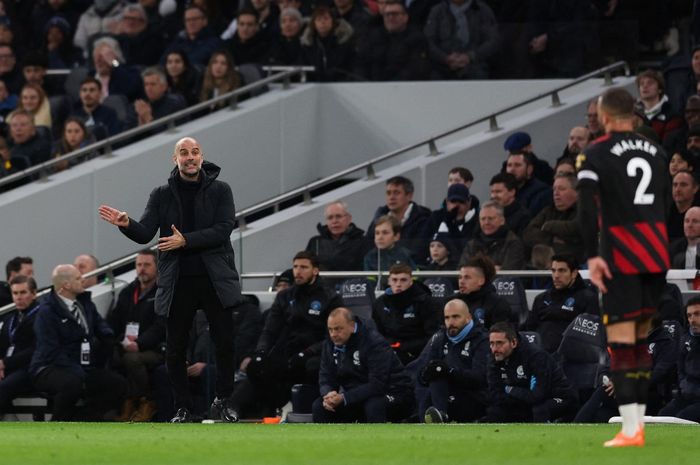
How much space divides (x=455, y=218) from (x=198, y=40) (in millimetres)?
6098

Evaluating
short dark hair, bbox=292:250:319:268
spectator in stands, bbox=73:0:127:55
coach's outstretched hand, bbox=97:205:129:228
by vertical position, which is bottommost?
short dark hair, bbox=292:250:319:268

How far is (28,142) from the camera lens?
67.5 ft

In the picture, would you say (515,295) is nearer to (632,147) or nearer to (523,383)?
(523,383)

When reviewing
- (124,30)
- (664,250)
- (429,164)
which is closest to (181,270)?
(664,250)

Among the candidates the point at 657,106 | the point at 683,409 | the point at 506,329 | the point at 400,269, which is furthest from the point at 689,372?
the point at 657,106

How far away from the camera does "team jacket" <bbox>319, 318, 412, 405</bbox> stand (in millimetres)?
14789

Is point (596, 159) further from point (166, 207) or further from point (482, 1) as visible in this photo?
point (482, 1)

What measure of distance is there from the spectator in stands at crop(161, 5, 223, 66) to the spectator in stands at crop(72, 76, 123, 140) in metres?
1.34

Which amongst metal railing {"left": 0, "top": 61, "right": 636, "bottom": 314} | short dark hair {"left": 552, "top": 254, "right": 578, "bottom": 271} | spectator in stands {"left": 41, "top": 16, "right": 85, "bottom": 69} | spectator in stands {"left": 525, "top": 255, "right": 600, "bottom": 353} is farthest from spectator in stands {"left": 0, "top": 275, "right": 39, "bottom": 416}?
spectator in stands {"left": 41, "top": 16, "right": 85, "bottom": 69}

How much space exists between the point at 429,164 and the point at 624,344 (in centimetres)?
1087

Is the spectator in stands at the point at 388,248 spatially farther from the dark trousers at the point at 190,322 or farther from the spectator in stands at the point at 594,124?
the dark trousers at the point at 190,322

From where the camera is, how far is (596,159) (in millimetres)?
9547

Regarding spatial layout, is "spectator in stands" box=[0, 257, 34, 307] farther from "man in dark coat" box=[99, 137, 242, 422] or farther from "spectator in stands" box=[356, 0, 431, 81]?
"spectator in stands" box=[356, 0, 431, 81]

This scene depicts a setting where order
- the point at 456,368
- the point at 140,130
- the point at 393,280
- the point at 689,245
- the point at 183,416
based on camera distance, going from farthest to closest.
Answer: the point at 140,130 → the point at 393,280 → the point at 689,245 → the point at 456,368 → the point at 183,416
